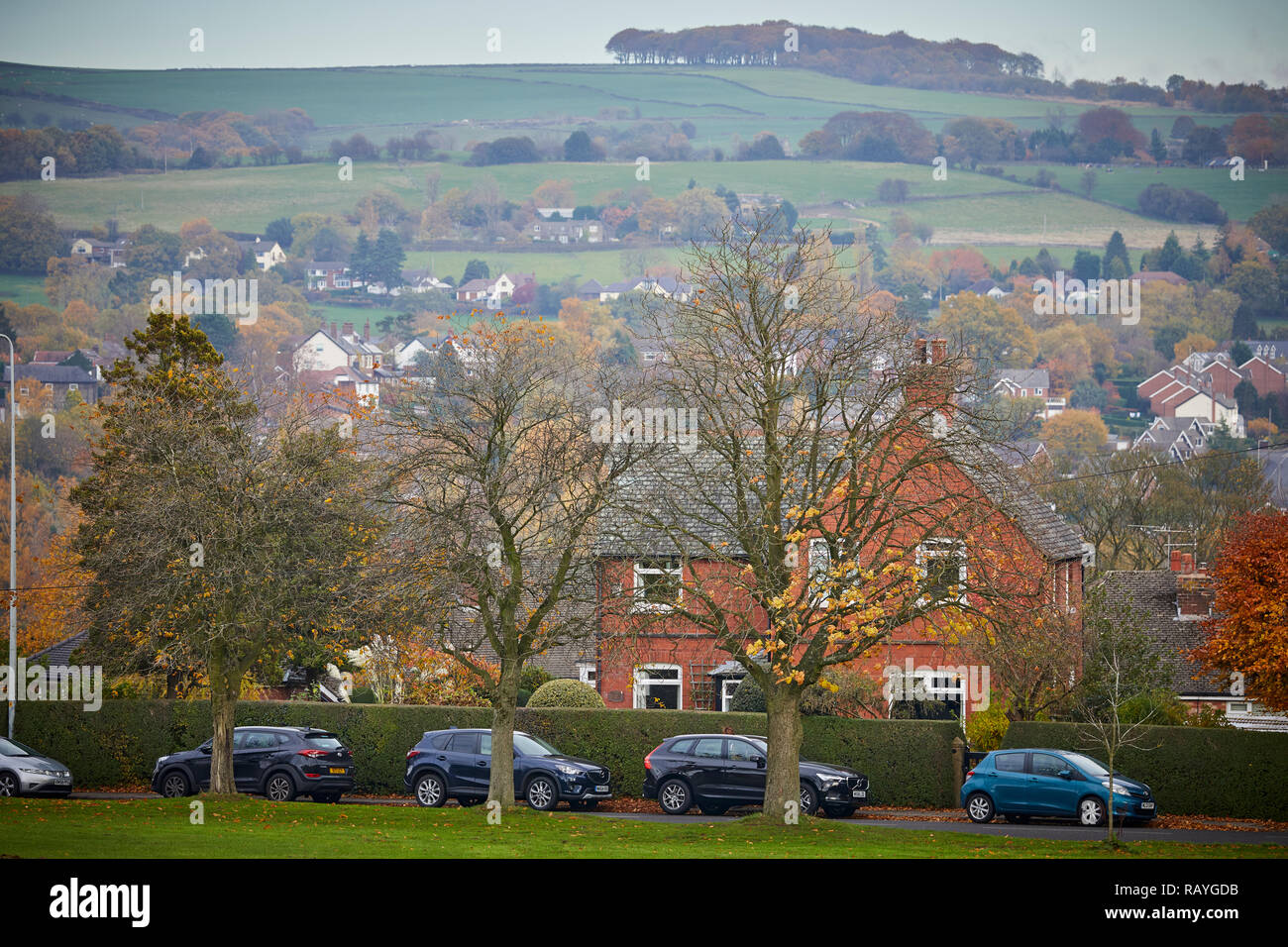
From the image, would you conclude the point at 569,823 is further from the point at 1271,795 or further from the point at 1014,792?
the point at 1271,795

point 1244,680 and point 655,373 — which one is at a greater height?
point 655,373

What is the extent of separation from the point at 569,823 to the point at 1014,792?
387 inches

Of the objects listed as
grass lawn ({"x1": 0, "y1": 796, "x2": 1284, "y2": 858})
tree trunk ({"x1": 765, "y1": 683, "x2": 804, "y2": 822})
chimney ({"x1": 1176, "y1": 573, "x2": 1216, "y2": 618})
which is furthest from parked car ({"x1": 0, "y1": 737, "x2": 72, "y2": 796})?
chimney ({"x1": 1176, "y1": 573, "x2": 1216, "y2": 618})

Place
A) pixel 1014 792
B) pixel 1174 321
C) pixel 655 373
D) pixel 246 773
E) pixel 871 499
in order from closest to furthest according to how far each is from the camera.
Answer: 1. pixel 871 499
2. pixel 655 373
3. pixel 1014 792
4. pixel 246 773
5. pixel 1174 321

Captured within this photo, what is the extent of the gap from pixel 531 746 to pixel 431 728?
467 centimetres

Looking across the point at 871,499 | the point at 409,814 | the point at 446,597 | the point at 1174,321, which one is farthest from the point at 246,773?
the point at 1174,321

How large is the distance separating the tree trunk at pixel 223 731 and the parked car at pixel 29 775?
245 inches

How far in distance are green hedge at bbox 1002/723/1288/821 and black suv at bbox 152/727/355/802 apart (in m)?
16.9

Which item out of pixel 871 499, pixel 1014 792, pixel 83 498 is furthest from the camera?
pixel 83 498

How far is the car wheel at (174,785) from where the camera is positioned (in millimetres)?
31781

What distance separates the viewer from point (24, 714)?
37.7m

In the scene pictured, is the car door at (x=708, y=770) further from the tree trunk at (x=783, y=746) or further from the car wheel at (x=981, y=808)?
the tree trunk at (x=783, y=746)

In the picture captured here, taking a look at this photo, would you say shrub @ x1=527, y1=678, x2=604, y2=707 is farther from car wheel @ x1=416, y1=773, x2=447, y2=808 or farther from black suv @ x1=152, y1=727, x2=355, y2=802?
black suv @ x1=152, y1=727, x2=355, y2=802
